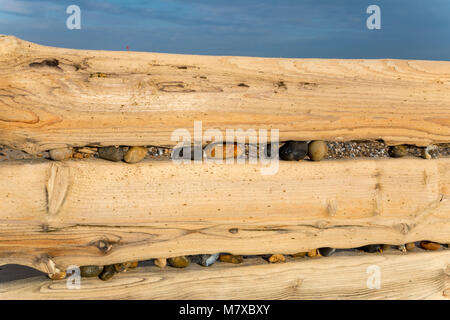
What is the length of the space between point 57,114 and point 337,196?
1740 mm

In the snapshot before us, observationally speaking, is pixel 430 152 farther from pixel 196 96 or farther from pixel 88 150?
pixel 88 150

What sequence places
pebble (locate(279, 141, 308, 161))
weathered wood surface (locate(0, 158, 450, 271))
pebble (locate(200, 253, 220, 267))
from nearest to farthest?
weathered wood surface (locate(0, 158, 450, 271))
pebble (locate(279, 141, 308, 161))
pebble (locate(200, 253, 220, 267))

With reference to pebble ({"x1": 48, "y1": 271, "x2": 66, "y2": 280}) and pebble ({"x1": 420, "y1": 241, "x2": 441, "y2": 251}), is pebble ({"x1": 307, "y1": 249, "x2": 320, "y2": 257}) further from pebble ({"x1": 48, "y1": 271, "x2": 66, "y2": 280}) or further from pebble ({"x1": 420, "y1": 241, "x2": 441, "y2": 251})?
pebble ({"x1": 48, "y1": 271, "x2": 66, "y2": 280})

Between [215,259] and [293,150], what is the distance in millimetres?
877

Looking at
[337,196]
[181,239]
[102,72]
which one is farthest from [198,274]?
[102,72]

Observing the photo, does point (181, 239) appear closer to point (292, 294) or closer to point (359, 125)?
point (292, 294)

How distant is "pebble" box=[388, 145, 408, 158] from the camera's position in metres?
2.48

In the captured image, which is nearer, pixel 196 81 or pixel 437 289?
pixel 196 81

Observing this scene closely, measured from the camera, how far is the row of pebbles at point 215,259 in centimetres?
236

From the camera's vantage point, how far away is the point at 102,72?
212 centimetres

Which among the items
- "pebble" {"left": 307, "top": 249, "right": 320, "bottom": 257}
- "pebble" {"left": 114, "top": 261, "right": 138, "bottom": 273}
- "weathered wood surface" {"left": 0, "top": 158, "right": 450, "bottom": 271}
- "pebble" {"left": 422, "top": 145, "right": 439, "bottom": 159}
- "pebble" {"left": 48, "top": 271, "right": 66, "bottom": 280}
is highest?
"pebble" {"left": 422, "top": 145, "right": 439, "bottom": 159}

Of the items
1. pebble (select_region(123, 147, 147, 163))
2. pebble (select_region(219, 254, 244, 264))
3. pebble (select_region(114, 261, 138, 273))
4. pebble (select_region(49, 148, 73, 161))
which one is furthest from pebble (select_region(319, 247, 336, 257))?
pebble (select_region(49, 148, 73, 161))

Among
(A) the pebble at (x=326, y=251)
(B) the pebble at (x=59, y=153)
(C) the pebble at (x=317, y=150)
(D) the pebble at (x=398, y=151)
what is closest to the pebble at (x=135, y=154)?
(B) the pebble at (x=59, y=153)

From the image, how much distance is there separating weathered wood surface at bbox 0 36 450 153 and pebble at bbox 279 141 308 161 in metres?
0.06
